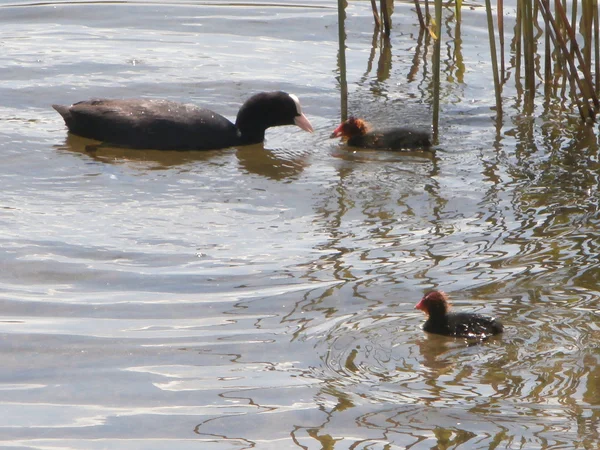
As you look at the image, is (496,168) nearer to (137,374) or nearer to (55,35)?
(137,374)

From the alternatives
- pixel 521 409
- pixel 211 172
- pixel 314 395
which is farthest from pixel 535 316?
pixel 211 172

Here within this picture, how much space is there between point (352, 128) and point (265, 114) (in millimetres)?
776

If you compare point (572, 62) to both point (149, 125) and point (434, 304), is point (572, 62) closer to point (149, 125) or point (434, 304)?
point (149, 125)

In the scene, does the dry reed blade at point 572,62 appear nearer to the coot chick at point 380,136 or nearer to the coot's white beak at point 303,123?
the coot chick at point 380,136

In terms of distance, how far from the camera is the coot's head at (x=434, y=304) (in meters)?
4.68

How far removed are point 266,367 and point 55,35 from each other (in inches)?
297

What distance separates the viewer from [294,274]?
5395 mm

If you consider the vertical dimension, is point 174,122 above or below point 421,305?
above

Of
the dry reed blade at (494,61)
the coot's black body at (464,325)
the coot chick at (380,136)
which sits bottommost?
the coot's black body at (464,325)

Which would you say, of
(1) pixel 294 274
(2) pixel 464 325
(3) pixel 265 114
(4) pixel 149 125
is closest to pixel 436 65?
(3) pixel 265 114

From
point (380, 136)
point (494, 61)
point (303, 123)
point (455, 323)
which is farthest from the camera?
point (303, 123)

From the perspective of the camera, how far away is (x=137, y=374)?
4.30 m

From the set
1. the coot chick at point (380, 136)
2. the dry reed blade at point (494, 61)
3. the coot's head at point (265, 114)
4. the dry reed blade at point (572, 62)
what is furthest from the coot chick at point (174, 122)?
the dry reed blade at point (572, 62)

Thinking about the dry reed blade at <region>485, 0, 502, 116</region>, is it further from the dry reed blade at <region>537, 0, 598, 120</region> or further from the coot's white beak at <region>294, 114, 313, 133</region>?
the coot's white beak at <region>294, 114, 313, 133</region>
